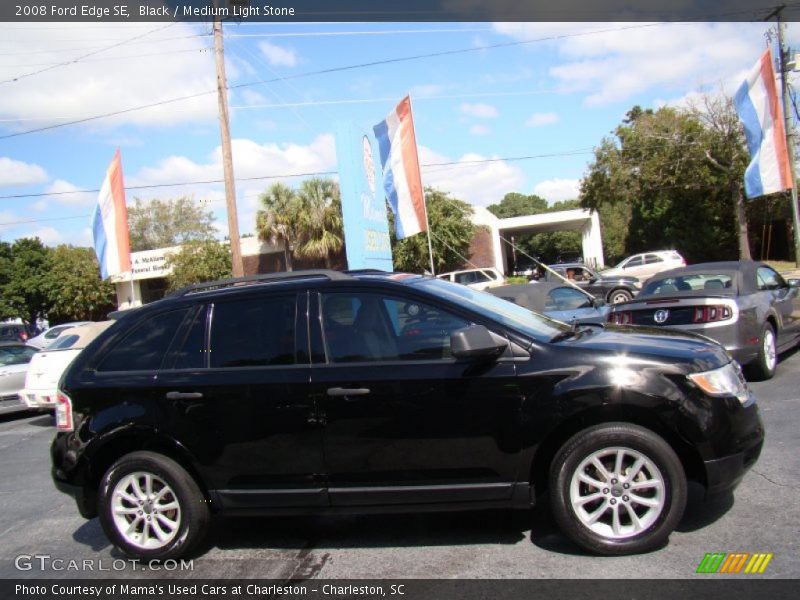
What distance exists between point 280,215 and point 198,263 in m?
5.90

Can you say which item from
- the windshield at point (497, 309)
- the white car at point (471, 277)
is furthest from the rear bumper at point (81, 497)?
the white car at point (471, 277)

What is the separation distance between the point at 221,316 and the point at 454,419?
5.73ft

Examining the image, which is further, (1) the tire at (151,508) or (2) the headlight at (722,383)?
(1) the tire at (151,508)

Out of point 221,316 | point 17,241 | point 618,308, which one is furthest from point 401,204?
point 17,241

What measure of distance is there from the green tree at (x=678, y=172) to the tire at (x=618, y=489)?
109 ft

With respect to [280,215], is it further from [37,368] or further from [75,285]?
[37,368]

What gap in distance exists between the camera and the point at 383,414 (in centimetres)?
396

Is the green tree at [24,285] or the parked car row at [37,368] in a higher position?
the green tree at [24,285]

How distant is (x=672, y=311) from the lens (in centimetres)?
791

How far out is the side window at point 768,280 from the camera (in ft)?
29.2

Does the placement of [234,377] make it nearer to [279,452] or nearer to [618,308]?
[279,452]

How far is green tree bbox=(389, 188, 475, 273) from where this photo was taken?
113ft

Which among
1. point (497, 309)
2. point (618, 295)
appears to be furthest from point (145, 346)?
point (618, 295)

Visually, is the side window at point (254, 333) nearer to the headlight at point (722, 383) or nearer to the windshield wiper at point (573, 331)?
the windshield wiper at point (573, 331)
